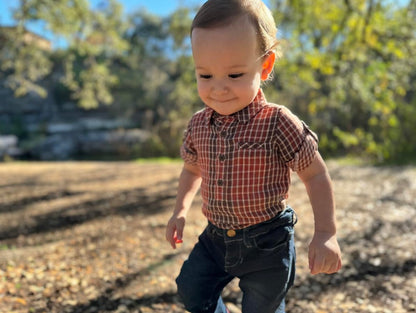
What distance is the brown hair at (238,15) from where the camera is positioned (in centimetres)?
145

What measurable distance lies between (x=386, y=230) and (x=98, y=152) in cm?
1769

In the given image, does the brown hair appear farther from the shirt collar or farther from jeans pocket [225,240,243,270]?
jeans pocket [225,240,243,270]

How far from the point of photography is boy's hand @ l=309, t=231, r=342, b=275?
4.73 feet

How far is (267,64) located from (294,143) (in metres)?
0.36

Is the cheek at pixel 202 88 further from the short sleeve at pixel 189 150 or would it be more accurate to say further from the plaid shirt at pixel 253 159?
the short sleeve at pixel 189 150

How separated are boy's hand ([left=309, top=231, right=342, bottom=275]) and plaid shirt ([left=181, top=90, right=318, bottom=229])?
0.73ft

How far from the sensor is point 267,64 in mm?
1586

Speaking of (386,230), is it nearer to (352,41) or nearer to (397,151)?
(352,41)

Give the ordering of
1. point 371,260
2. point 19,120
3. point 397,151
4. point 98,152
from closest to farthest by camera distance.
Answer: point 371,260
point 397,151
point 98,152
point 19,120

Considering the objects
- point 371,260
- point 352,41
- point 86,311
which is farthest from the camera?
point 352,41

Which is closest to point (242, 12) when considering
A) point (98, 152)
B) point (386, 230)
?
point (386, 230)

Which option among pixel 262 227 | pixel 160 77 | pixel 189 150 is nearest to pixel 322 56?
pixel 189 150

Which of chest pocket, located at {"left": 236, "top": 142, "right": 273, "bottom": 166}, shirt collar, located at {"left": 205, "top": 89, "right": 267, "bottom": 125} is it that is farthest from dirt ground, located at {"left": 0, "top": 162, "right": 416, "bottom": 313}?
shirt collar, located at {"left": 205, "top": 89, "right": 267, "bottom": 125}

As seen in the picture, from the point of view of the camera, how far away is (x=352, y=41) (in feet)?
19.9
